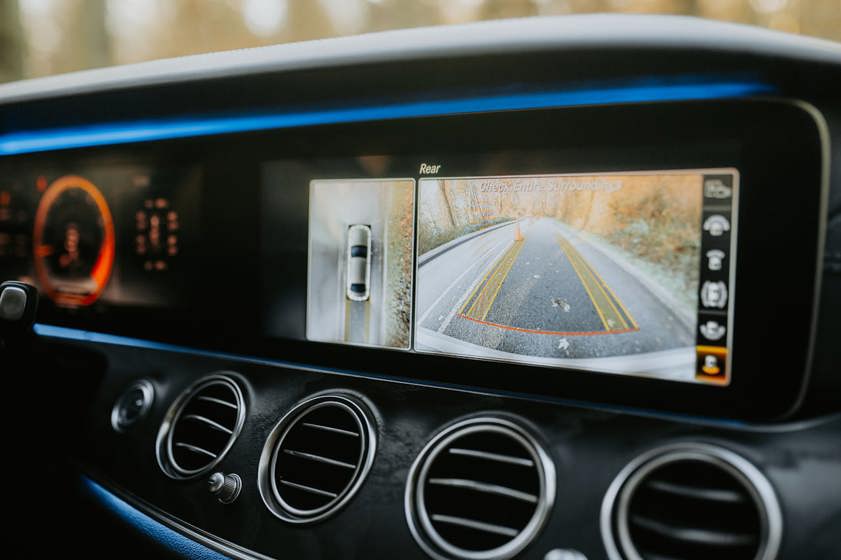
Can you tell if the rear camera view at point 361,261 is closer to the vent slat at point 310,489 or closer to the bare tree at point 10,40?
the vent slat at point 310,489

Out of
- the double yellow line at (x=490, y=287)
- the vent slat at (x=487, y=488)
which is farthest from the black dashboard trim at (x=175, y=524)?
the double yellow line at (x=490, y=287)

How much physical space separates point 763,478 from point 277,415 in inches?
35.7

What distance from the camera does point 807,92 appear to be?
2.99ft

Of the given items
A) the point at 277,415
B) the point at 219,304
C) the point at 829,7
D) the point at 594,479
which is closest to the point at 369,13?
the point at 829,7

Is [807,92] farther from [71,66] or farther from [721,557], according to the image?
[71,66]

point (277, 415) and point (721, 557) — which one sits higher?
point (277, 415)

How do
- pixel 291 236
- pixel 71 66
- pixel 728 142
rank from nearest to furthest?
1. pixel 728 142
2. pixel 291 236
3. pixel 71 66

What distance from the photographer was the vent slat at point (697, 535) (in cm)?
88

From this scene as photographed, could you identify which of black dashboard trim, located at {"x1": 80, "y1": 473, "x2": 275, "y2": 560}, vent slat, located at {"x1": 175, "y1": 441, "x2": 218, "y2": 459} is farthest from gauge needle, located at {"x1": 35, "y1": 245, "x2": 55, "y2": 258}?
vent slat, located at {"x1": 175, "y1": 441, "x2": 218, "y2": 459}

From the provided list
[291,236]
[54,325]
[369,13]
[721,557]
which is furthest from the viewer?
[369,13]

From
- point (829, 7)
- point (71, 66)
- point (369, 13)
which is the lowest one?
point (829, 7)

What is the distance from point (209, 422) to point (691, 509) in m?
0.97

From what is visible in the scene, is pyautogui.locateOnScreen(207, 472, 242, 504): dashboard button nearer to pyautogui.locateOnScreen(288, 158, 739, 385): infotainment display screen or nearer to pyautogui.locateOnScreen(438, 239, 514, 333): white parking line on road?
pyautogui.locateOnScreen(288, 158, 739, 385): infotainment display screen

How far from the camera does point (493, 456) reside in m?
1.05
